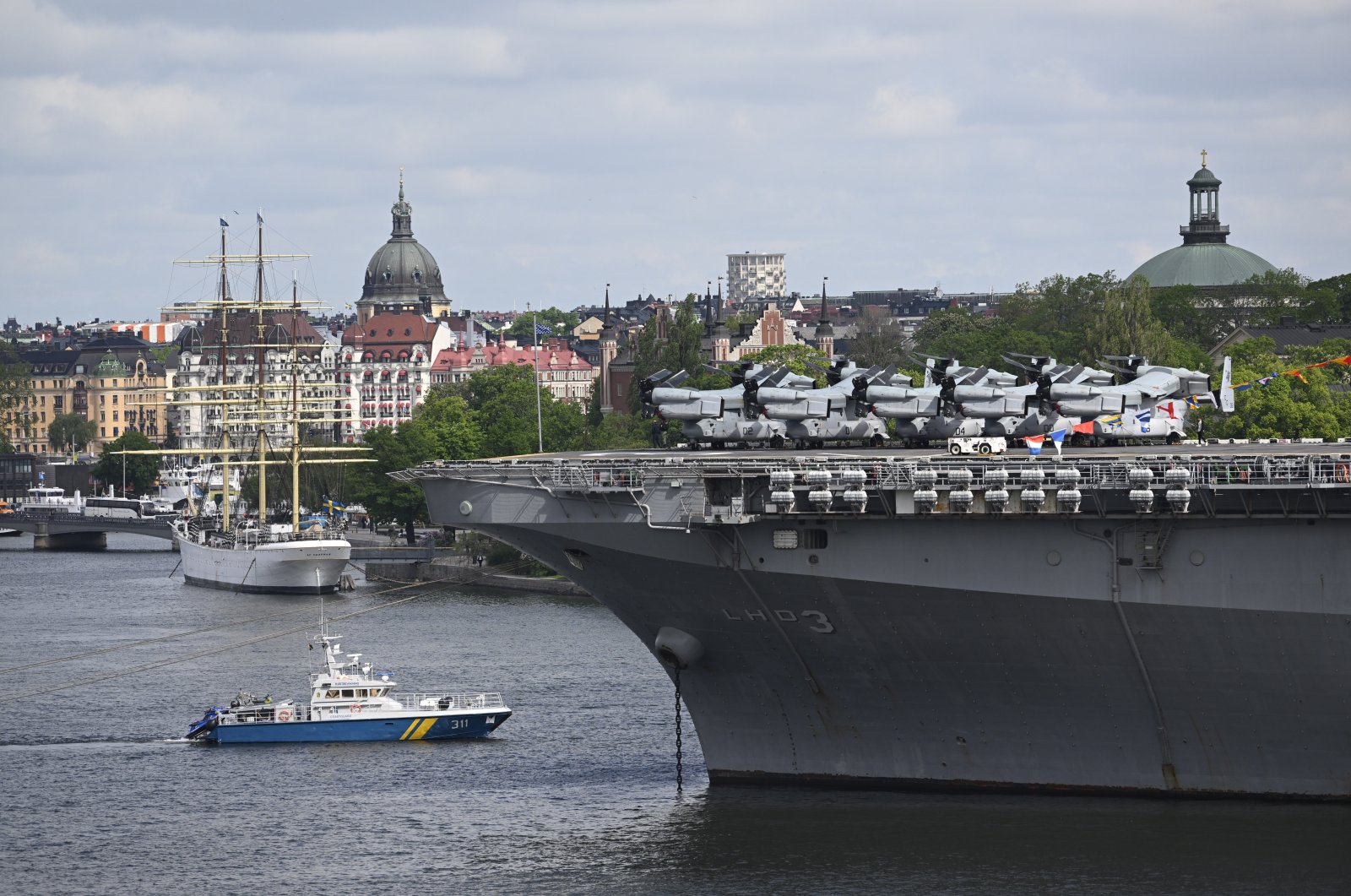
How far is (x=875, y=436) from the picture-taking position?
154 feet

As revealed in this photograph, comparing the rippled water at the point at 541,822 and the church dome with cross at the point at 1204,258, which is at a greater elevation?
the church dome with cross at the point at 1204,258

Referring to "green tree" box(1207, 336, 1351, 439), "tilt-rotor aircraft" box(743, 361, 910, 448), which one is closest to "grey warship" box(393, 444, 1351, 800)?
"tilt-rotor aircraft" box(743, 361, 910, 448)

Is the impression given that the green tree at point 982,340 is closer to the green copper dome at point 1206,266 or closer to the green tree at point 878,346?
the green tree at point 878,346

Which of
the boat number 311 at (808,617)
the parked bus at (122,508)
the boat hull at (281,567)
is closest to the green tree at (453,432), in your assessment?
the boat hull at (281,567)

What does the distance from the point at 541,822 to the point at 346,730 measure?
1259cm

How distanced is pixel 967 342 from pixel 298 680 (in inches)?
2519

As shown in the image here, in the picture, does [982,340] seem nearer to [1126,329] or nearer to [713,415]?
[1126,329]

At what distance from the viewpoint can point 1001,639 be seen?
36.9 meters

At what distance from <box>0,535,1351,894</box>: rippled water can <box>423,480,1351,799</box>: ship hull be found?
2.62ft

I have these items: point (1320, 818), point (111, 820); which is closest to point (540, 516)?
point (111, 820)

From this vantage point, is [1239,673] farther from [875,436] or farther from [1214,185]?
[1214,185]

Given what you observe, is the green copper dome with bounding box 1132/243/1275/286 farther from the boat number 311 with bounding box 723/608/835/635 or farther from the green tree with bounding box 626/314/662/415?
the boat number 311 with bounding box 723/608/835/635

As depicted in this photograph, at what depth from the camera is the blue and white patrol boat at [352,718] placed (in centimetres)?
4947

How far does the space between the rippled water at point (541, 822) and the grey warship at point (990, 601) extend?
1.06m
